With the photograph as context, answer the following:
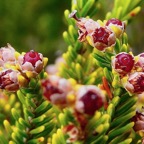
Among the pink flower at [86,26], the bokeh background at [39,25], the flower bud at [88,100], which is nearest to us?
the flower bud at [88,100]

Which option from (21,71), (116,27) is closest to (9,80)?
(21,71)

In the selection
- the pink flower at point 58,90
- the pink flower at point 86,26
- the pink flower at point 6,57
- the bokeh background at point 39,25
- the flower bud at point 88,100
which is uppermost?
the bokeh background at point 39,25

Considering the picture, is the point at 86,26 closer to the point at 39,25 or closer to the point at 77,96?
the point at 77,96

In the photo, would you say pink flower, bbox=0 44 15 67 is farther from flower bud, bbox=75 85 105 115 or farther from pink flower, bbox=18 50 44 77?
flower bud, bbox=75 85 105 115

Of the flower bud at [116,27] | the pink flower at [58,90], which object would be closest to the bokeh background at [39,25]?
the flower bud at [116,27]

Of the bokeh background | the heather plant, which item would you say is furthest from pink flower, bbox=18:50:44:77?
the bokeh background

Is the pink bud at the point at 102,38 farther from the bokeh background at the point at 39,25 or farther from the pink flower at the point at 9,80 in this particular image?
the bokeh background at the point at 39,25
